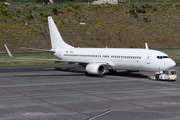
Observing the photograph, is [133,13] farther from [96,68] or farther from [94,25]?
[96,68]

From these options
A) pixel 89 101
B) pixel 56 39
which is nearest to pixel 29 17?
pixel 56 39

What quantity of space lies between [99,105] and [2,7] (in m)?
104

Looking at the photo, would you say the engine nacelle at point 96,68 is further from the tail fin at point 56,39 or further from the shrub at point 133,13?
the shrub at point 133,13

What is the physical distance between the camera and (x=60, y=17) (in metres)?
120

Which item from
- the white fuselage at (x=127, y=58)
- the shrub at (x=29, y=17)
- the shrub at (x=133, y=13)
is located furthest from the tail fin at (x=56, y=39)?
the shrub at (x=133, y=13)

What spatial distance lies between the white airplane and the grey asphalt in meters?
3.71

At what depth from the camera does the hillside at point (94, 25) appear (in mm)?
104812

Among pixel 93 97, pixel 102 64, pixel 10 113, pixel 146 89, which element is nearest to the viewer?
pixel 10 113

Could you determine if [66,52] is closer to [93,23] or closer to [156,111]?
[156,111]

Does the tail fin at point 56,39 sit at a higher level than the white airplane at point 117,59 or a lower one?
→ higher

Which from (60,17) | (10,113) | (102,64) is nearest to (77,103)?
(10,113)

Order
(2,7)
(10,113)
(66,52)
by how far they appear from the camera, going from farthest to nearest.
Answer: (2,7) < (66,52) < (10,113)

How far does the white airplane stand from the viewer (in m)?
35.2

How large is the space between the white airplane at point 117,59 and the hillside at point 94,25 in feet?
182
